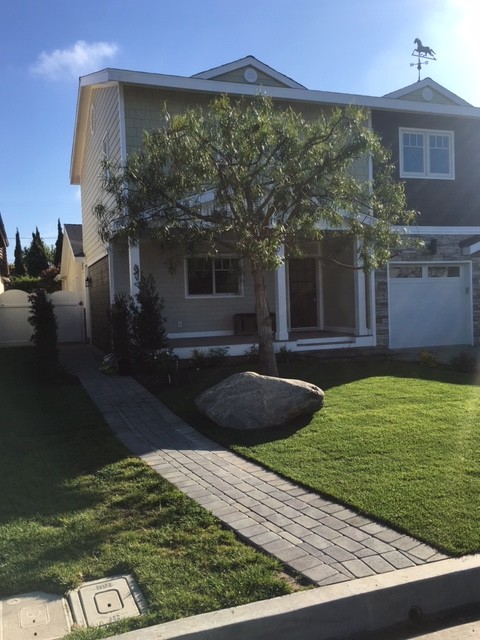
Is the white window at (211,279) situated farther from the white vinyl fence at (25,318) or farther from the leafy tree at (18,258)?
the leafy tree at (18,258)

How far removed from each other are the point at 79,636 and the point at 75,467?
306cm

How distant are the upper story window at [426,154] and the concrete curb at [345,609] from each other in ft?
41.6

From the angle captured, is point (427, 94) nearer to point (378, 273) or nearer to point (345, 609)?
point (378, 273)

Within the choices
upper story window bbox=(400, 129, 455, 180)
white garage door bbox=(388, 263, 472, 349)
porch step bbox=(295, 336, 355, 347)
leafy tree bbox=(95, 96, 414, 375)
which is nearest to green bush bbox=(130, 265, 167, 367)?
leafy tree bbox=(95, 96, 414, 375)

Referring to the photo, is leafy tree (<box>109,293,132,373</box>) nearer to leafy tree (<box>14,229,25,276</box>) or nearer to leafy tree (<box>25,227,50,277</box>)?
leafy tree (<box>25,227,50,277</box>)

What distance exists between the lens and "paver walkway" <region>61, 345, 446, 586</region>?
12.9 feet

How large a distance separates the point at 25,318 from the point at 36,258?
27.7 m

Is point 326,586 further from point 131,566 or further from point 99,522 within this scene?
point 99,522

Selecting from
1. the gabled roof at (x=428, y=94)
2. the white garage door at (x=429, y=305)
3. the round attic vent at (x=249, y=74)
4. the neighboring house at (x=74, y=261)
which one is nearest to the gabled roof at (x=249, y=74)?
the round attic vent at (x=249, y=74)

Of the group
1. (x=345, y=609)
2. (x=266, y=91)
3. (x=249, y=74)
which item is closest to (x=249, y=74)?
(x=249, y=74)

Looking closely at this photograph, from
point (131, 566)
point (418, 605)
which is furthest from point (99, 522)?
point (418, 605)

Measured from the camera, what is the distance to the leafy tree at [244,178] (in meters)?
8.05

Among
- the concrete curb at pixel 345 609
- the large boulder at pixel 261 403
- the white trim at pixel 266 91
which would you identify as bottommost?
the concrete curb at pixel 345 609

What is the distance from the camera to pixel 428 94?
51.5 ft
